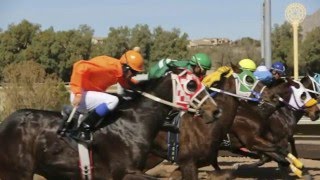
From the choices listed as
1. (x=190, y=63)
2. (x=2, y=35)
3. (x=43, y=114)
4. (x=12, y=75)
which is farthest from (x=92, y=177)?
(x=2, y=35)

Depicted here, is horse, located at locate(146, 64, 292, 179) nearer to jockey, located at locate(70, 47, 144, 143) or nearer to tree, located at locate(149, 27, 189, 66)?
jockey, located at locate(70, 47, 144, 143)

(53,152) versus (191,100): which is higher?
(191,100)

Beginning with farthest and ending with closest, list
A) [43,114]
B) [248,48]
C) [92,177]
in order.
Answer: [248,48] < [43,114] < [92,177]

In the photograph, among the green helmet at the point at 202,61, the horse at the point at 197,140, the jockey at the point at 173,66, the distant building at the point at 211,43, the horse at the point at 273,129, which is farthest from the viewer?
the distant building at the point at 211,43

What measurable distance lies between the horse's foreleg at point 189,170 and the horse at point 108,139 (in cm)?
126

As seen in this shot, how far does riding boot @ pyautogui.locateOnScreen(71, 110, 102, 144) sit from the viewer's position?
6500 millimetres

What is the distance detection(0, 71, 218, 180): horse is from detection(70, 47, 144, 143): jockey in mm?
145

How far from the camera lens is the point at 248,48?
55.5 m

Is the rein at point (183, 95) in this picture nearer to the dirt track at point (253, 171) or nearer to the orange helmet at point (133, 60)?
the orange helmet at point (133, 60)

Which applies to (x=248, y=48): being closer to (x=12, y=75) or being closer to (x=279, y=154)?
(x=12, y=75)

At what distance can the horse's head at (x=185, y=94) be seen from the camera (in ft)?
21.4

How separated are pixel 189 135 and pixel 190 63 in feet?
3.36

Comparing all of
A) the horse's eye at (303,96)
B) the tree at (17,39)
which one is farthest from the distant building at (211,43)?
the horse's eye at (303,96)

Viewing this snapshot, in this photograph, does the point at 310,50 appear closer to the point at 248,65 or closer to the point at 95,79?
the point at 248,65
